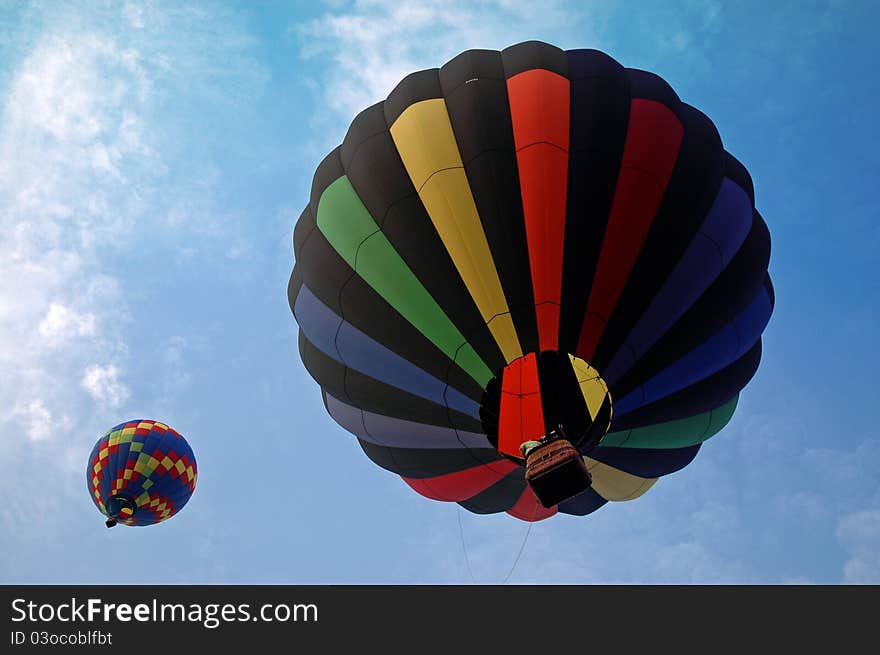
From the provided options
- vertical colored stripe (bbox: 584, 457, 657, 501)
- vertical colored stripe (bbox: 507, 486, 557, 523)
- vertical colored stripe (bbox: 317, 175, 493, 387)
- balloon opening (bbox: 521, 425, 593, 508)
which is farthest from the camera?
vertical colored stripe (bbox: 507, 486, 557, 523)

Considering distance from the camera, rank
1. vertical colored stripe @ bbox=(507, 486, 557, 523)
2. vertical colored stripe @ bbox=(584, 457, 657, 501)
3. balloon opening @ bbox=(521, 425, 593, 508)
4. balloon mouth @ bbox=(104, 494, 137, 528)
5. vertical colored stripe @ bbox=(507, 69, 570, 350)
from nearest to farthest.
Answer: balloon opening @ bbox=(521, 425, 593, 508)
vertical colored stripe @ bbox=(507, 69, 570, 350)
vertical colored stripe @ bbox=(584, 457, 657, 501)
vertical colored stripe @ bbox=(507, 486, 557, 523)
balloon mouth @ bbox=(104, 494, 137, 528)

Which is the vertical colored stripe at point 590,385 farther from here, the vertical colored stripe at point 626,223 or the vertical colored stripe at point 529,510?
the vertical colored stripe at point 529,510

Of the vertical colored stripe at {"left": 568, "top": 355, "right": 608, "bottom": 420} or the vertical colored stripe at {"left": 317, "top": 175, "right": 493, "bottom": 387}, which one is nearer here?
the vertical colored stripe at {"left": 568, "top": 355, "right": 608, "bottom": 420}

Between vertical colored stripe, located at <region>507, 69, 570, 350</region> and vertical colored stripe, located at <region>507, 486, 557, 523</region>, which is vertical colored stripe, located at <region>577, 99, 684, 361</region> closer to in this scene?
vertical colored stripe, located at <region>507, 69, 570, 350</region>

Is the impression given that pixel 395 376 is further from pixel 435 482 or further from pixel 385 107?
pixel 385 107

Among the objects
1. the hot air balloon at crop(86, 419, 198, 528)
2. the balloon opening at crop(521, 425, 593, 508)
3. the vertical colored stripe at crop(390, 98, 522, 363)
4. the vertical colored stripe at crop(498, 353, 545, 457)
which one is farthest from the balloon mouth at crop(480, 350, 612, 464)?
the hot air balloon at crop(86, 419, 198, 528)

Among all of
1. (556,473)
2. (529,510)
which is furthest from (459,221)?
(529,510)

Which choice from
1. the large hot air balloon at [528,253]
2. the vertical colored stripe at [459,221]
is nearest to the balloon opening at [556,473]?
the large hot air balloon at [528,253]
